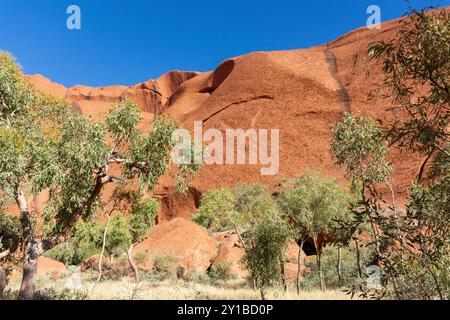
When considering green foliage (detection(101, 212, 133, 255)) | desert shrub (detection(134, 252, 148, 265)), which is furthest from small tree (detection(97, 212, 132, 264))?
desert shrub (detection(134, 252, 148, 265))

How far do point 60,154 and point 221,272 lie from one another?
20.7 m

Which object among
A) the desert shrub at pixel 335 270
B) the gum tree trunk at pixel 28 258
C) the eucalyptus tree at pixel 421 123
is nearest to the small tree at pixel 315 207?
the desert shrub at pixel 335 270

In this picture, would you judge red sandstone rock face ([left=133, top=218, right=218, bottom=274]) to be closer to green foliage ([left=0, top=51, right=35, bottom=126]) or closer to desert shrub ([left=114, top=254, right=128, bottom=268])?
desert shrub ([left=114, top=254, right=128, bottom=268])

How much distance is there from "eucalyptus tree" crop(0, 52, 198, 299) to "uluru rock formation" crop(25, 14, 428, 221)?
39734 mm

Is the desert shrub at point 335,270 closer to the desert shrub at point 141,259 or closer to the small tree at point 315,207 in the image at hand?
the small tree at point 315,207

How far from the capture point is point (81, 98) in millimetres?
123062

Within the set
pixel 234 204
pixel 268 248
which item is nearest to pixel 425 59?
pixel 268 248

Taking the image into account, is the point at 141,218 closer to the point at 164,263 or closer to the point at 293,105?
the point at 164,263

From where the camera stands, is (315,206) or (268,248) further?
(315,206)

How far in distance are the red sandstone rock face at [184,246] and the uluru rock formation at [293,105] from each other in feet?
75.8

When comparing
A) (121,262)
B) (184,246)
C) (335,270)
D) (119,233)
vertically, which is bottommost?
(121,262)

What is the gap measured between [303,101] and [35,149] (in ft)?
198

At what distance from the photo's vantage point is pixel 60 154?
12500 millimetres

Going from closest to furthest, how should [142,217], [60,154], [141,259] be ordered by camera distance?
[60,154], [142,217], [141,259]
